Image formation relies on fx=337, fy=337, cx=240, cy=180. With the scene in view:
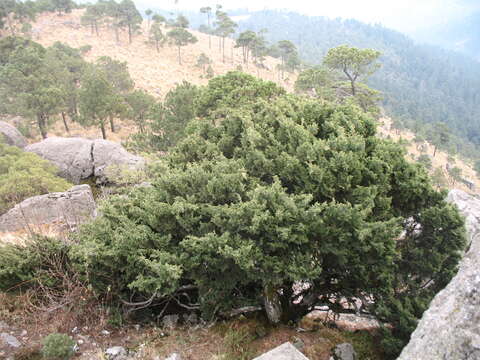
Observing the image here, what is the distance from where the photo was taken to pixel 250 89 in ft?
54.7

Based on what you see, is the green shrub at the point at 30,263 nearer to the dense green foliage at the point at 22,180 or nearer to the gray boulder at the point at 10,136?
the dense green foliage at the point at 22,180

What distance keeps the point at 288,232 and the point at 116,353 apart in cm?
450

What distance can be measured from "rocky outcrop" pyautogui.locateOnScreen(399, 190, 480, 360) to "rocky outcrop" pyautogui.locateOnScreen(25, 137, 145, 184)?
1870 cm

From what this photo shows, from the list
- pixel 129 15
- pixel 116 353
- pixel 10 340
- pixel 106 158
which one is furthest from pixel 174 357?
pixel 129 15

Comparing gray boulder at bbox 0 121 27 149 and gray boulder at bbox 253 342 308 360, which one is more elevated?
gray boulder at bbox 253 342 308 360

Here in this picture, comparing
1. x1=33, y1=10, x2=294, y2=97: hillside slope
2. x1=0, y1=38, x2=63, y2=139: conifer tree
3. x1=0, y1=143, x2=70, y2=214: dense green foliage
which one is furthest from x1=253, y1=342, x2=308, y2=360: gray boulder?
x1=33, y1=10, x2=294, y2=97: hillside slope

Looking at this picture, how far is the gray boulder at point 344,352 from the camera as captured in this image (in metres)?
7.98

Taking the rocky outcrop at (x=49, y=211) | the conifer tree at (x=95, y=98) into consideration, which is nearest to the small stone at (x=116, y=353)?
the rocky outcrop at (x=49, y=211)

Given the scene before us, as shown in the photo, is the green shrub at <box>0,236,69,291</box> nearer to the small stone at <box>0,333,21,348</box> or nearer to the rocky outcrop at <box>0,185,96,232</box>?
the small stone at <box>0,333,21,348</box>

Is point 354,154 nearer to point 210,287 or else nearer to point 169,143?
point 210,287

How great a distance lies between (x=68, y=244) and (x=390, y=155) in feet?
30.2

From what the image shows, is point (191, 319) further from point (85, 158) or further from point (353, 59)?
point (353, 59)

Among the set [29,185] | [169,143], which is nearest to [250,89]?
[169,143]

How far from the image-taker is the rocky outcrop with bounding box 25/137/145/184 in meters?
21.3
